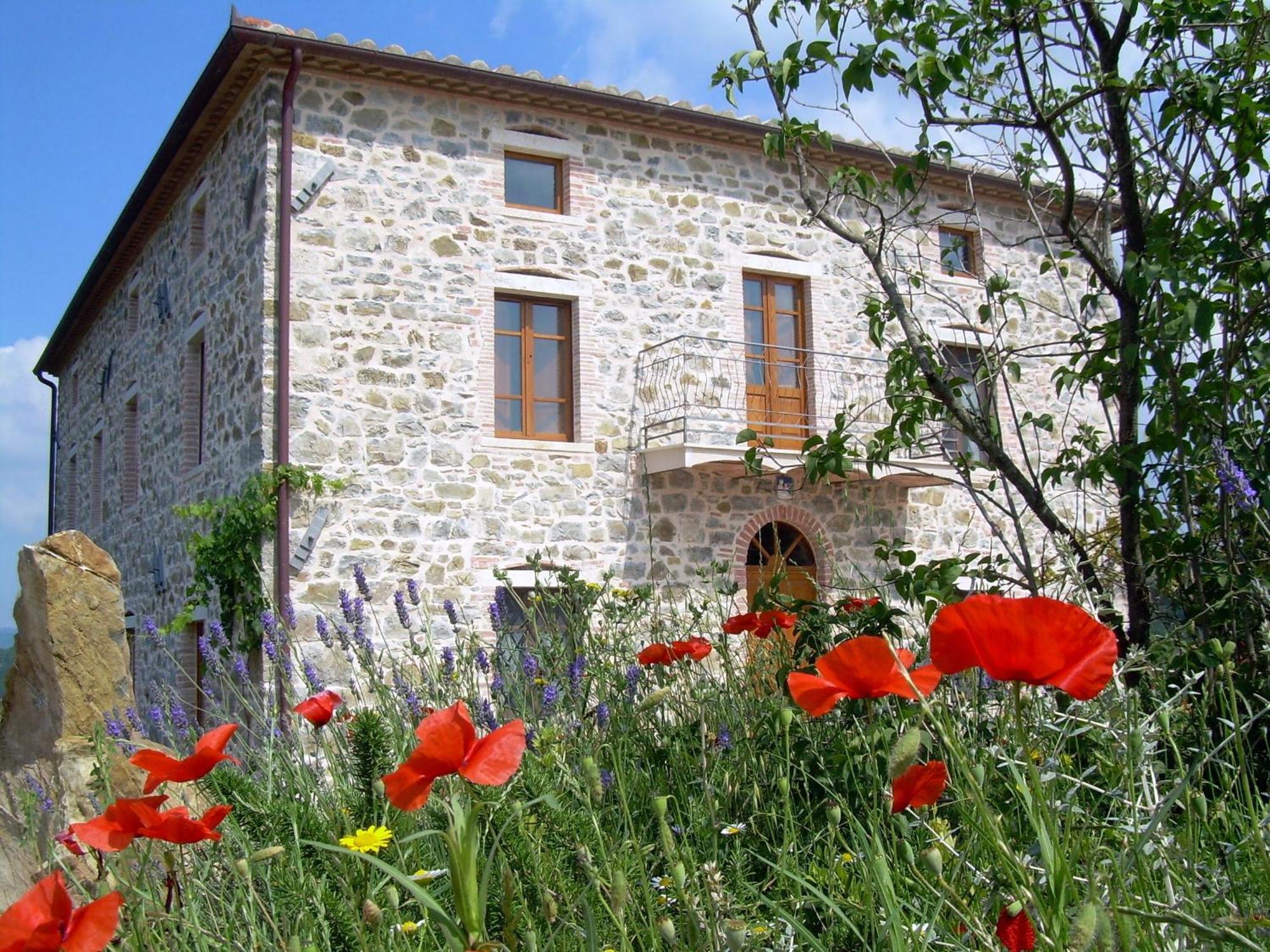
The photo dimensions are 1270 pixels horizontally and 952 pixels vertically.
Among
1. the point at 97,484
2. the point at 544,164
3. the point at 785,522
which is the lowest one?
the point at 785,522

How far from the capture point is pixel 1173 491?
3400 mm

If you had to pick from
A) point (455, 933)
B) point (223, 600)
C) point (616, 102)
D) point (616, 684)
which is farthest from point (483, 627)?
point (455, 933)

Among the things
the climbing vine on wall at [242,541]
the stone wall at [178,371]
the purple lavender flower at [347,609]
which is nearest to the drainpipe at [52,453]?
the stone wall at [178,371]

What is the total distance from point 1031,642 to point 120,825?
1.09m

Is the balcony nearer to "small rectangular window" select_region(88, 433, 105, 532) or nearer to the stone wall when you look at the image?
the stone wall

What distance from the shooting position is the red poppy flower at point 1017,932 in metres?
1.14

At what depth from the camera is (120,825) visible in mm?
1391

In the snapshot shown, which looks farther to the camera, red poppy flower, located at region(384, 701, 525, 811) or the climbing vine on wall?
the climbing vine on wall

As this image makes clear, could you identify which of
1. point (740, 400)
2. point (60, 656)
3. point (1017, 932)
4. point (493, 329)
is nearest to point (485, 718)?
point (1017, 932)

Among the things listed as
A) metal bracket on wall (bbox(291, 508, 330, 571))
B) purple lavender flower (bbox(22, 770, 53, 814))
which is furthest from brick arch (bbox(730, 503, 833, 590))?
purple lavender flower (bbox(22, 770, 53, 814))

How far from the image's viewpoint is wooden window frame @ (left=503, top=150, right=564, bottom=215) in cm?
1024

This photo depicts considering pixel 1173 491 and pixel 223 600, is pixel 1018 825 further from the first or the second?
pixel 223 600

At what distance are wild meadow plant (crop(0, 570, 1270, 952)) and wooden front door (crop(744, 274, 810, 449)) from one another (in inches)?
296

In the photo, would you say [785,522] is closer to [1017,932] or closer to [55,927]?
[1017,932]
